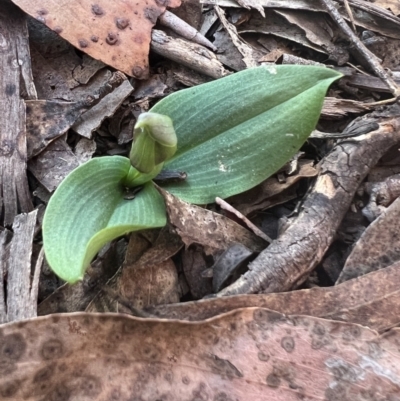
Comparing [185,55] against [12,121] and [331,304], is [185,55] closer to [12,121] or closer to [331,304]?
[12,121]

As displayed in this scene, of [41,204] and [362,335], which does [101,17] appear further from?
[362,335]

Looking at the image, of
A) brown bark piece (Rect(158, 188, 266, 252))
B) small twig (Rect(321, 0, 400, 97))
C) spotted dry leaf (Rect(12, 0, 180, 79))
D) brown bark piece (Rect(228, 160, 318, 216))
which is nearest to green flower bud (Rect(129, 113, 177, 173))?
brown bark piece (Rect(158, 188, 266, 252))

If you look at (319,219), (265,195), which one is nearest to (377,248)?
(319,219)

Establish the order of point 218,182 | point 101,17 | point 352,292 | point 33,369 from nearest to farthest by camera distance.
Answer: point 33,369, point 352,292, point 218,182, point 101,17

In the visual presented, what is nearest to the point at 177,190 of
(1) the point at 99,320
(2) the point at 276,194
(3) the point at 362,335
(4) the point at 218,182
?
(4) the point at 218,182

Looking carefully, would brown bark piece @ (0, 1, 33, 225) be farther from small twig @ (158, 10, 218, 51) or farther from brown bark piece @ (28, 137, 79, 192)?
small twig @ (158, 10, 218, 51)

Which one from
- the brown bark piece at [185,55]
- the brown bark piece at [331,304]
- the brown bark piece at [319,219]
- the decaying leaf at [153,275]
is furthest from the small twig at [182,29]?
the brown bark piece at [331,304]

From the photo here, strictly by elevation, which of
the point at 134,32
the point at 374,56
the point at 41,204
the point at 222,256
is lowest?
the point at 41,204
